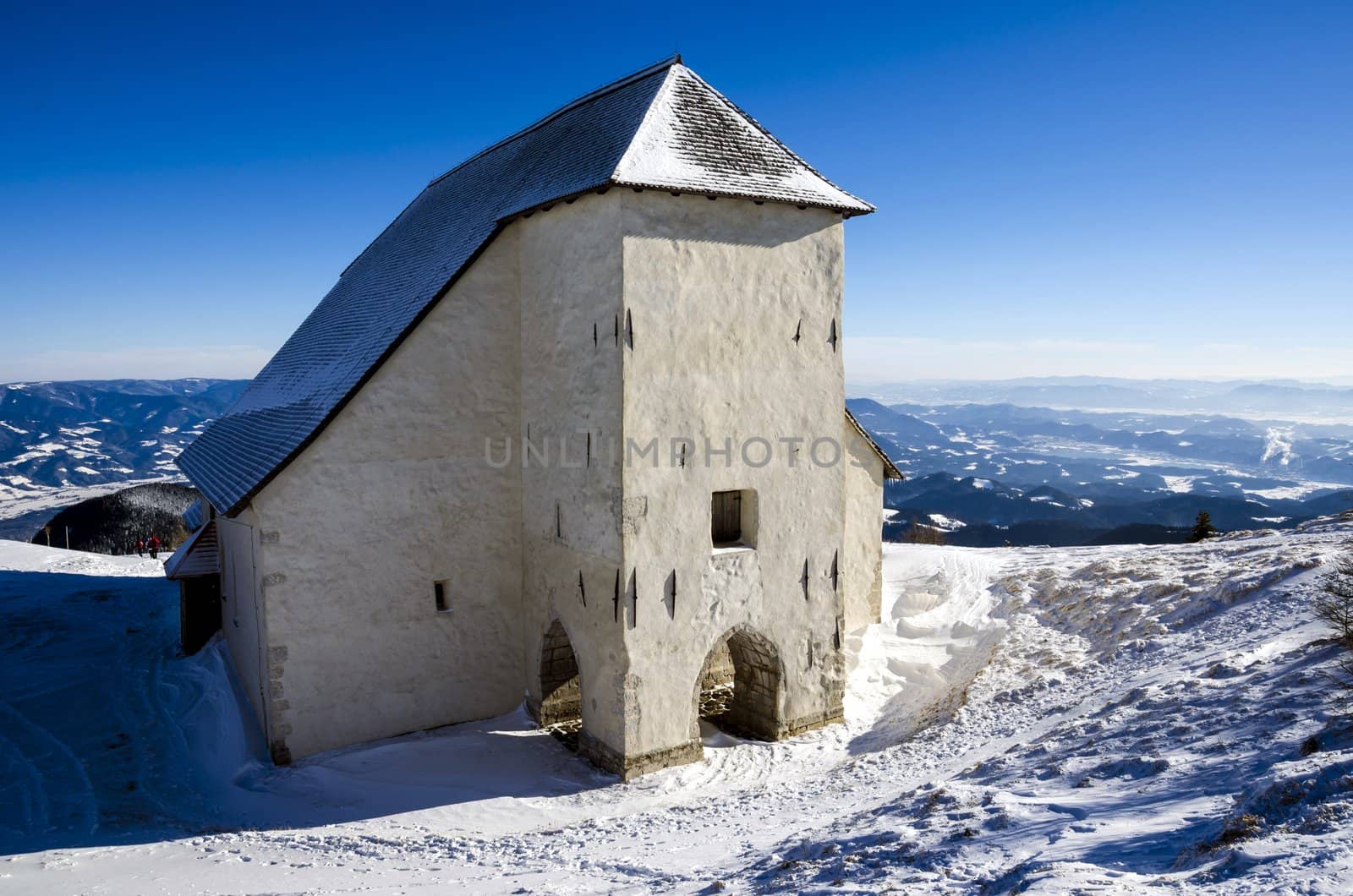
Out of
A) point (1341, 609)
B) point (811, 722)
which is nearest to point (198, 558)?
point (811, 722)

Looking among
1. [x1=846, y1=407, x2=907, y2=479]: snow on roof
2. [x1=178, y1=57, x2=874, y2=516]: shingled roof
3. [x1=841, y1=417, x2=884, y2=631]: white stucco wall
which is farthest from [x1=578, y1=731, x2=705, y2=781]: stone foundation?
[x1=846, y1=407, x2=907, y2=479]: snow on roof

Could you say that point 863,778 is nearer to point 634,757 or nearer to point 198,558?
point 634,757

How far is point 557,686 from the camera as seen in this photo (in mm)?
14547

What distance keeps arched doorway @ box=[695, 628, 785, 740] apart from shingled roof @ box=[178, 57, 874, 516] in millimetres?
7448

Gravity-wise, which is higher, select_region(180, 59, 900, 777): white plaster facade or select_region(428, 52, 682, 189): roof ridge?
select_region(428, 52, 682, 189): roof ridge

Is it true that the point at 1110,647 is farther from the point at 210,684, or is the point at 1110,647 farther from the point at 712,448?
the point at 210,684

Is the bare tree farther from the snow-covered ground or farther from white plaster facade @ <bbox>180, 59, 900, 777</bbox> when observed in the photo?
white plaster facade @ <bbox>180, 59, 900, 777</bbox>

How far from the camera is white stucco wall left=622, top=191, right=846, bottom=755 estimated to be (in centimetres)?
1224

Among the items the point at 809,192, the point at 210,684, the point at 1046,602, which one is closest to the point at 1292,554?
the point at 1046,602

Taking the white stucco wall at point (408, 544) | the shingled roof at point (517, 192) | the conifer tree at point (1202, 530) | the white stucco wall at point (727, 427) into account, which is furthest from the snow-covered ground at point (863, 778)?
the conifer tree at point (1202, 530)

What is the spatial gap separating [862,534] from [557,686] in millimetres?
7673

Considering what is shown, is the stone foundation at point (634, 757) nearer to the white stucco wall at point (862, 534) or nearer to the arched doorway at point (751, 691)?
the arched doorway at point (751, 691)

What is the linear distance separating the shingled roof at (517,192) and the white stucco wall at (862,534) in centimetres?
629

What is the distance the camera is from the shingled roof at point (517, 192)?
12547 mm
